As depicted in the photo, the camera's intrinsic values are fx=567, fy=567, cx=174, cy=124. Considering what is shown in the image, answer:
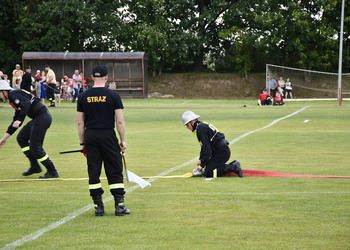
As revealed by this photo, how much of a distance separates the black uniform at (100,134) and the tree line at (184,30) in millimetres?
43666

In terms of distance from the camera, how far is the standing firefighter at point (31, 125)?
9953mm

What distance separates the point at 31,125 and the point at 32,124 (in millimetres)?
104

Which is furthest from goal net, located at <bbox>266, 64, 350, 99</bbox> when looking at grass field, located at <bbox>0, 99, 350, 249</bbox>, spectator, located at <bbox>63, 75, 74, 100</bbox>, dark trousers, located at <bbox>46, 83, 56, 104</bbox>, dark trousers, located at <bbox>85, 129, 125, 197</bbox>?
dark trousers, located at <bbox>85, 129, 125, 197</bbox>

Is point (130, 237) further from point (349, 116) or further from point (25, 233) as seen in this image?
point (349, 116)

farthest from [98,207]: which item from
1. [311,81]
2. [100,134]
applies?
[311,81]

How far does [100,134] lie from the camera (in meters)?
7.16

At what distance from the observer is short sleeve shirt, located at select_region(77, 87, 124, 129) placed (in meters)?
7.11

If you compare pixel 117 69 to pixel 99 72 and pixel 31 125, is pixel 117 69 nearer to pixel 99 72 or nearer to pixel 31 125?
pixel 31 125

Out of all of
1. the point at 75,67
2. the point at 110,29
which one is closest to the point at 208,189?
the point at 75,67

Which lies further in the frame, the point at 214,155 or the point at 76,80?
the point at 76,80

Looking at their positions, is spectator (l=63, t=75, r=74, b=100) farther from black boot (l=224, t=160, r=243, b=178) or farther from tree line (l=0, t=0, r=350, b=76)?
black boot (l=224, t=160, r=243, b=178)

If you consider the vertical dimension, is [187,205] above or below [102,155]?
below

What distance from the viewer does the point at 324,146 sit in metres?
14.8

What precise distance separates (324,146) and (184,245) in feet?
32.4
